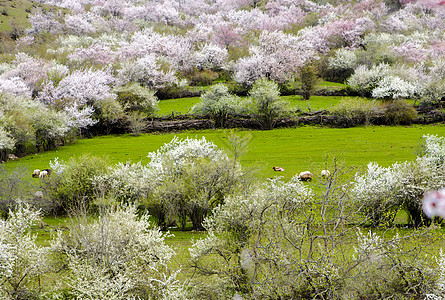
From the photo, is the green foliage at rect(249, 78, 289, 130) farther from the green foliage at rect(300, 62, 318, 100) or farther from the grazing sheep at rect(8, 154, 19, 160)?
the grazing sheep at rect(8, 154, 19, 160)

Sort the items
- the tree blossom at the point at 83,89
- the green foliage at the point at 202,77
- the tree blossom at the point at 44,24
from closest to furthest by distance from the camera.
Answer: the tree blossom at the point at 83,89, the green foliage at the point at 202,77, the tree blossom at the point at 44,24

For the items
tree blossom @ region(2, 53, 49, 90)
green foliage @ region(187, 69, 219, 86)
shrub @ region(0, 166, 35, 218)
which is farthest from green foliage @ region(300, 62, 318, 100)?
shrub @ region(0, 166, 35, 218)

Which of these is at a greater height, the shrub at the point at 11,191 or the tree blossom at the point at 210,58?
the tree blossom at the point at 210,58

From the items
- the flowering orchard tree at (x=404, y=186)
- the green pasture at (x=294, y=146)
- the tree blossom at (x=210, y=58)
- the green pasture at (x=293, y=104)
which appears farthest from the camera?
the tree blossom at (x=210, y=58)

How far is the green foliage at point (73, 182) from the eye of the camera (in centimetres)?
2047

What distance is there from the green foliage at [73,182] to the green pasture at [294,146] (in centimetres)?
556

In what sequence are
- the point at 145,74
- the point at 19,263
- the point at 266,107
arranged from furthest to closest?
the point at 145,74 → the point at 266,107 → the point at 19,263

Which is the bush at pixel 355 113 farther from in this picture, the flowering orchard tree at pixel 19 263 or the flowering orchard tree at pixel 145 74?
the flowering orchard tree at pixel 19 263

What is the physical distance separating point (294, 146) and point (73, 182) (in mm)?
20888

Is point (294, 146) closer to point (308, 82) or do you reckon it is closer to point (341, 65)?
point (308, 82)

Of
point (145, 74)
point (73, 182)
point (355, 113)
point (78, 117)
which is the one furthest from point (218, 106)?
point (73, 182)

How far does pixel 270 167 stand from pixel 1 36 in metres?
76.7

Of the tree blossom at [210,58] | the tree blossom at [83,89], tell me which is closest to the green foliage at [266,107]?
the tree blossom at [83,89]

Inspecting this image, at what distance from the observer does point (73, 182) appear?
2039 cm
